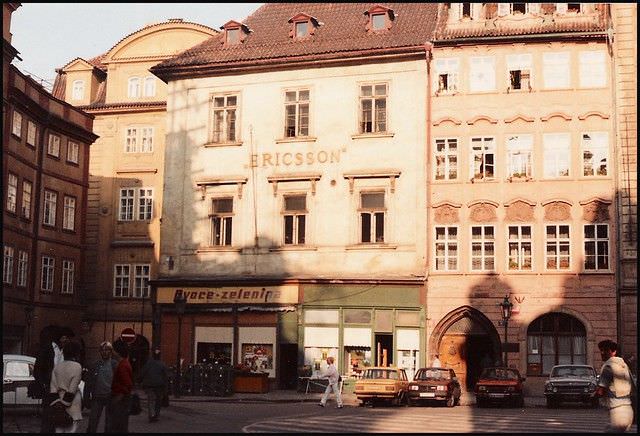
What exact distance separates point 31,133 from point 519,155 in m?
23.7

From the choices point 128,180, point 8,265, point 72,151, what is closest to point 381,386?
point 8,265

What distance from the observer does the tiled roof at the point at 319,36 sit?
40.6m

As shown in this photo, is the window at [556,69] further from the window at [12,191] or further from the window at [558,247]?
the window at [12,191]

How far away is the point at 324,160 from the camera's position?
40.4 m

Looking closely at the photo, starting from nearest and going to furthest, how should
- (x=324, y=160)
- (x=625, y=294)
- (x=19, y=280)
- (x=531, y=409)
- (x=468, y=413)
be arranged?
(x=468, y=413) < (x=531, y=409) < (x=625, y=294) < (x=324, y=160) < (x=19, y=280)

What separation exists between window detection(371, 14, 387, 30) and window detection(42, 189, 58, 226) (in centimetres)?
1893

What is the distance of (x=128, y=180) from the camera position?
5416cm

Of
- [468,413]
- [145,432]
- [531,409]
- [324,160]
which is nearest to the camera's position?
[145,432]

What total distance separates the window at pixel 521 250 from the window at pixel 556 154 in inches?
95.8

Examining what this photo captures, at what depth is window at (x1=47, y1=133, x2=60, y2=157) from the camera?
49.2 m

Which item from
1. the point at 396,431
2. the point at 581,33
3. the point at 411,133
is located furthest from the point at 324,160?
the point at 396,431

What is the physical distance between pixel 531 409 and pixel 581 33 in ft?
51.1

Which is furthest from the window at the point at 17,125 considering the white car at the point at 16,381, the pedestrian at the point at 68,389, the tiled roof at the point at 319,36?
the pedestrian at the point at 68,389

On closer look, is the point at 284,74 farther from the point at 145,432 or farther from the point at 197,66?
the point at 145,432
